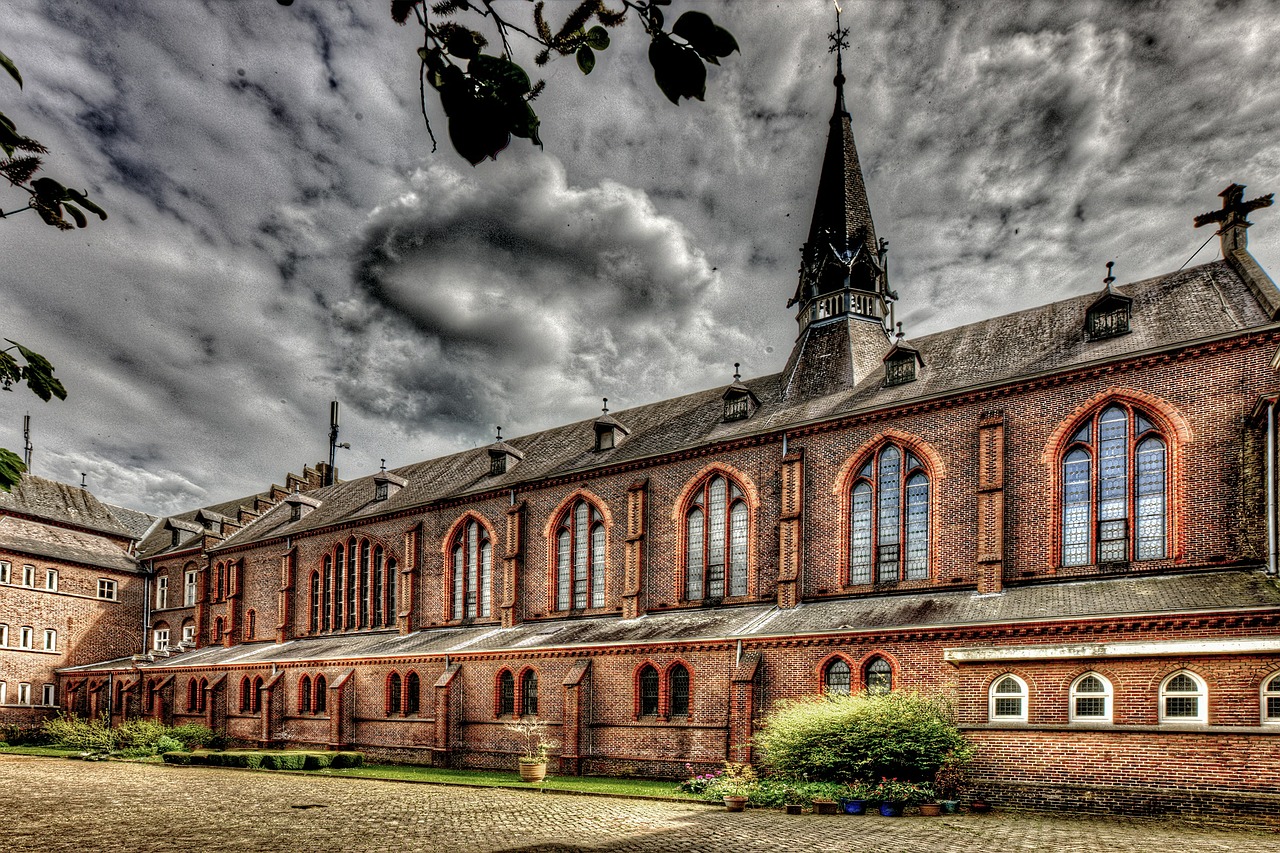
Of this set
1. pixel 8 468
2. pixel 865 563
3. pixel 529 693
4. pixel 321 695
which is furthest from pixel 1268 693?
pixel 321 695

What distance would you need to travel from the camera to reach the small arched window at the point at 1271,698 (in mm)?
15039

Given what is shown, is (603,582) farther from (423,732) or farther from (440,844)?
(440,844)

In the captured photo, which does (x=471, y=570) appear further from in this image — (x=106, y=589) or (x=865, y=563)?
(x=106, y=589)

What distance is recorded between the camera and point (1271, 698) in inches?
594

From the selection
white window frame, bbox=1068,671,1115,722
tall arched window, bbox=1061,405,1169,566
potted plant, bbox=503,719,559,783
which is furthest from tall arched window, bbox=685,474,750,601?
white window frame, bbox=1068,671,1115,722

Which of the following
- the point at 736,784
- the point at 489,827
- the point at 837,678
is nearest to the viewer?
the point at 489,827

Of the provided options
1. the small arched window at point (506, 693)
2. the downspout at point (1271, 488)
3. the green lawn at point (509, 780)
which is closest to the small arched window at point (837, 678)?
the green lawn at point (509, 780)

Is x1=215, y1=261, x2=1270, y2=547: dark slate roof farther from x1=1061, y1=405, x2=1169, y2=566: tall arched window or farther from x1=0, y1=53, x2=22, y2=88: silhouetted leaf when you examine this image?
x1=0, y1=53, x2=22, y2=88: silhouetted leaf

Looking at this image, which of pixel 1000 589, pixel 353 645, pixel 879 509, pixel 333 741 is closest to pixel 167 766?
pixel 333 741

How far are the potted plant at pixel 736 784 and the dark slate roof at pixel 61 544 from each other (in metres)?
37.4

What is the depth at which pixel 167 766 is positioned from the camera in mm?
28453

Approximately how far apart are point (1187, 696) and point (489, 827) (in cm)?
1271

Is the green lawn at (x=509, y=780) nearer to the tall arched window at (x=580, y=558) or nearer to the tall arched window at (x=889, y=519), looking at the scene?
the tall arched window at (x=580, y=558)

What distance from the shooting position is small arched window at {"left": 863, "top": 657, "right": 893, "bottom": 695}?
19891 mm
